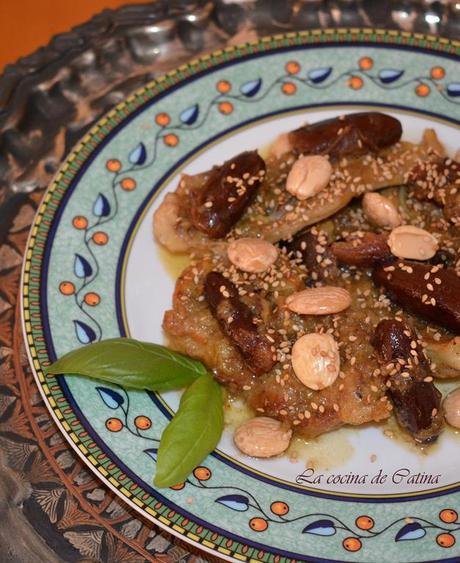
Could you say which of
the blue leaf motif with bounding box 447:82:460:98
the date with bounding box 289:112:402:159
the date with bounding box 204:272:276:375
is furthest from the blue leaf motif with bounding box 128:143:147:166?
the blue leaf motif with bounding box 447:82:460:98

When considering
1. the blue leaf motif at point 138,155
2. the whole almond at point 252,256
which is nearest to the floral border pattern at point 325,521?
the whole almond at point 252,256

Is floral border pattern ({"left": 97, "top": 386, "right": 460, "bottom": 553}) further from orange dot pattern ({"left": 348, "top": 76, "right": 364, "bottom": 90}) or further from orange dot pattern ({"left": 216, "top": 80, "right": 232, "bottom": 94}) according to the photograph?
orange dot pattern ({"left": 348, "top": 76, "right": 364, "bottom": 90})

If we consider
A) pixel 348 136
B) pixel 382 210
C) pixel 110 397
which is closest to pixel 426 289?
pixel 382 210

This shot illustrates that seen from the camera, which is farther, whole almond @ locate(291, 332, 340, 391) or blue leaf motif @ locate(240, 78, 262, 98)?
blue leaf motif @ locate(240, 78, 262, 98)

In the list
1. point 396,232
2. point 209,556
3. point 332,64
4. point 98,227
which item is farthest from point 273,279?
point 332,64

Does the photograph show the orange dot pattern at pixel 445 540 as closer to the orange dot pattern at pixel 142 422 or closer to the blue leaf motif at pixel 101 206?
the orange dot pattern at pixel 142 422

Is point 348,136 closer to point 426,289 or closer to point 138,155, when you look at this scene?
point 426,289
